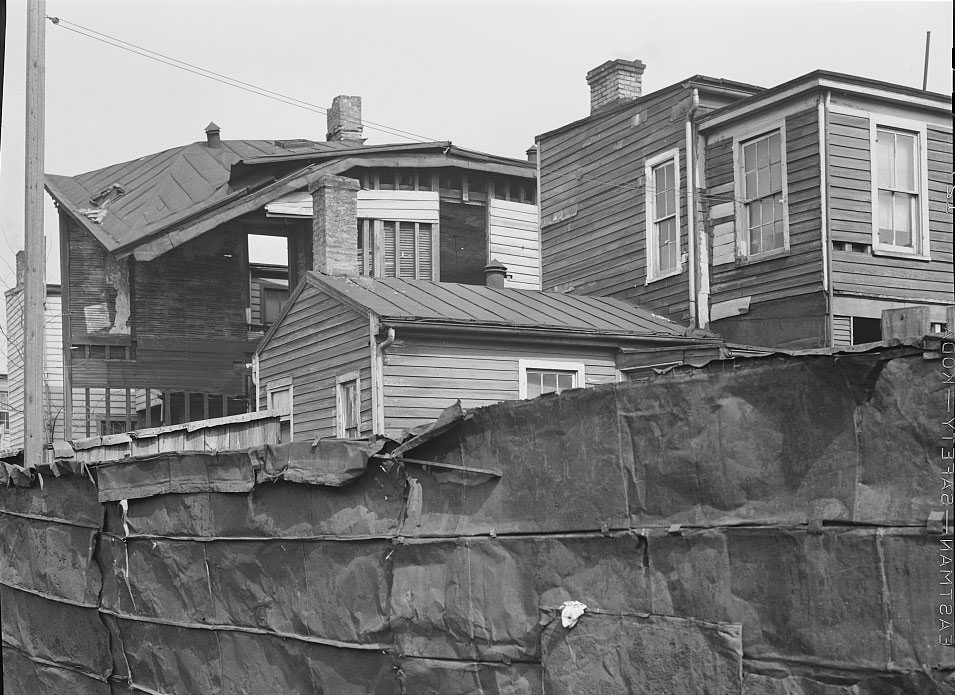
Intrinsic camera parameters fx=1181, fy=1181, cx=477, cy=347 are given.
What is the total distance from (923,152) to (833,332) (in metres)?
3.42

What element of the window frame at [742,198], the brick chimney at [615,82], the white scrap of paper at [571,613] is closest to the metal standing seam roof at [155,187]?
the brick chimney at [615,82]

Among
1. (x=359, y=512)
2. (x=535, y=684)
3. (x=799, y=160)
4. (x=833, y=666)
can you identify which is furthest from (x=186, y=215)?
(x=833, y=666)

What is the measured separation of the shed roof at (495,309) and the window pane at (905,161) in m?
3.72

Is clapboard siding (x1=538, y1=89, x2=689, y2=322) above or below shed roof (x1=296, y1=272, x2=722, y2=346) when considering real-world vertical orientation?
above

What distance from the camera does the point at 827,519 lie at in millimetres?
5266

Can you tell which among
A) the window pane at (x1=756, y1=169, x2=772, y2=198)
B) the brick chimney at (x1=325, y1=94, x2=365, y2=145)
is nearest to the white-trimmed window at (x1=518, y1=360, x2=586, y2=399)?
the window pane at (x1=756, y1=169, x2=772, y2=198)

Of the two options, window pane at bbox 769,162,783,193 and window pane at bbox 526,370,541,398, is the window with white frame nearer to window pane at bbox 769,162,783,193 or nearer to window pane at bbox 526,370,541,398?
window pane at bbox 526,370,541,398

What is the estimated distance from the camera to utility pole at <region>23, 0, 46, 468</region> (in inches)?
527

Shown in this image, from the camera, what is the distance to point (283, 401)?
20953mm

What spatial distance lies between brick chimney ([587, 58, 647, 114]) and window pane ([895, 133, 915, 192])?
260 inches

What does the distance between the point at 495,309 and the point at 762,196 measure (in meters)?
4.61

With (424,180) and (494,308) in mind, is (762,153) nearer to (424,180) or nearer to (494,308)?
(494,308)

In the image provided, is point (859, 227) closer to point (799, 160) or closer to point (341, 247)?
point (799, 160)

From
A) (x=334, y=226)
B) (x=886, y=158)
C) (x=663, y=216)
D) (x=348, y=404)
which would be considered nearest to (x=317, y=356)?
(x=348, y=404)
